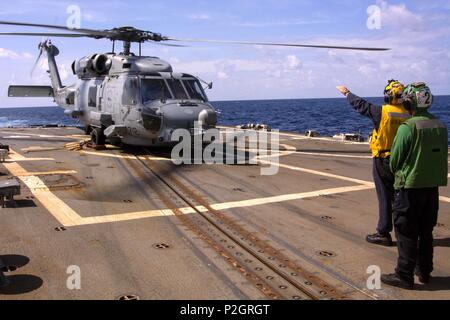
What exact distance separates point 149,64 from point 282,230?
8455 millimetres

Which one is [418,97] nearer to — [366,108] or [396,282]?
[366,108]

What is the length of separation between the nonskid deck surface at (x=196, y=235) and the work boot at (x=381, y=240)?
0.38 feet

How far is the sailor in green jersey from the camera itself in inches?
159

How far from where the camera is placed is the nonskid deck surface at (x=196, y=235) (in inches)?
158

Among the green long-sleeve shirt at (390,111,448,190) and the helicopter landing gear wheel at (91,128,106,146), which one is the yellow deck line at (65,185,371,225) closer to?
the green long-sleeve shirt at (390,111,448,190)

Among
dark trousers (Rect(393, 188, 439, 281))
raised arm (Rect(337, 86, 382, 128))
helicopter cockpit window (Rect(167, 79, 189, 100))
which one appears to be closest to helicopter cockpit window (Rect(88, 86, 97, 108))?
helicopter cockpit window (Rect(167, 79, 189, 100))

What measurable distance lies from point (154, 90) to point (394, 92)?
808 centimetres

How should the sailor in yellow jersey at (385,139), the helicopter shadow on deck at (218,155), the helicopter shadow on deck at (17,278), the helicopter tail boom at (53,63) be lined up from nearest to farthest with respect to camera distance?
the helicopter shadow on deck at (17,278) → the sailor in yellow jersey at (385,139) → the helicopter shadow on deck at (218,155) → the helicopter tail boom at (53,63)

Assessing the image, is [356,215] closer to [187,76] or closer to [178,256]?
[178,256]

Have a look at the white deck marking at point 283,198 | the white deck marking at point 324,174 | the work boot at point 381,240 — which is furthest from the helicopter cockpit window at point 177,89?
the work boot at point 381,240

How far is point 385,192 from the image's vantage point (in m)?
5.37

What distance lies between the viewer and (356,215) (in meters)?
6.52

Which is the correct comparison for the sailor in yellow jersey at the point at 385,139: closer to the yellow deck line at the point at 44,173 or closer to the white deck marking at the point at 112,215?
the white deck marking at the point at 112,215
